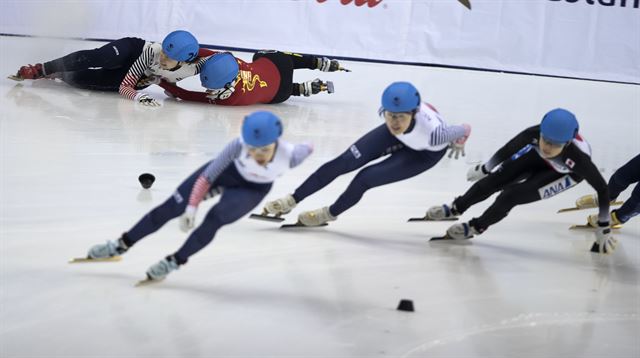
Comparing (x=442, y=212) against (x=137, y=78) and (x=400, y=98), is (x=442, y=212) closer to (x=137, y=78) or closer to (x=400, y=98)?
(x=400, y=98)

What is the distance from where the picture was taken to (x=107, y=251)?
4289 mm

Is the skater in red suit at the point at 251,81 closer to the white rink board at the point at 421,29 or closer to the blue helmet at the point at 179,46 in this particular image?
the blue helmet at the point at 179,46

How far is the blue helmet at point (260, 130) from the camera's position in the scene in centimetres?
382

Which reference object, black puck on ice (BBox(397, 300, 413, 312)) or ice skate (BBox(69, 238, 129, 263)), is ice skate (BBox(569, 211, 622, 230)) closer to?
black puck on ice (BBox(397, 300, 413, 312))

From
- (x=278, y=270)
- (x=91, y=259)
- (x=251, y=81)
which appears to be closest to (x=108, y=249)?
(x=91, y=259)

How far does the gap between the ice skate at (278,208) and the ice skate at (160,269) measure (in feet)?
4.14

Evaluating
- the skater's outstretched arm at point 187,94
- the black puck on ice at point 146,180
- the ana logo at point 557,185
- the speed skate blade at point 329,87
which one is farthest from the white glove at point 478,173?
the speed skate blade at point 329,87

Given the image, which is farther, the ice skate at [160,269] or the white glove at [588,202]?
the white glove at [588,202]

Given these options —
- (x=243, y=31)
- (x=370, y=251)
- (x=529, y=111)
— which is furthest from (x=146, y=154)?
(x=243, y=31)

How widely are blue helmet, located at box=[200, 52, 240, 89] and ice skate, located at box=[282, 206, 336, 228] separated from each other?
3334mm

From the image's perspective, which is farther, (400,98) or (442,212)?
(442,212)

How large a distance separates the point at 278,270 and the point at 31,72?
5.06m

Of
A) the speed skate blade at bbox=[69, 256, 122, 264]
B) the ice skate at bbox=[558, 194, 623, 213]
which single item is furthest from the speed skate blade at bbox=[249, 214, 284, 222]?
the ice skate at bbox=[558, 194, 623, 213]

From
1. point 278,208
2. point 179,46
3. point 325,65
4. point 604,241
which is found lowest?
point 604,241
